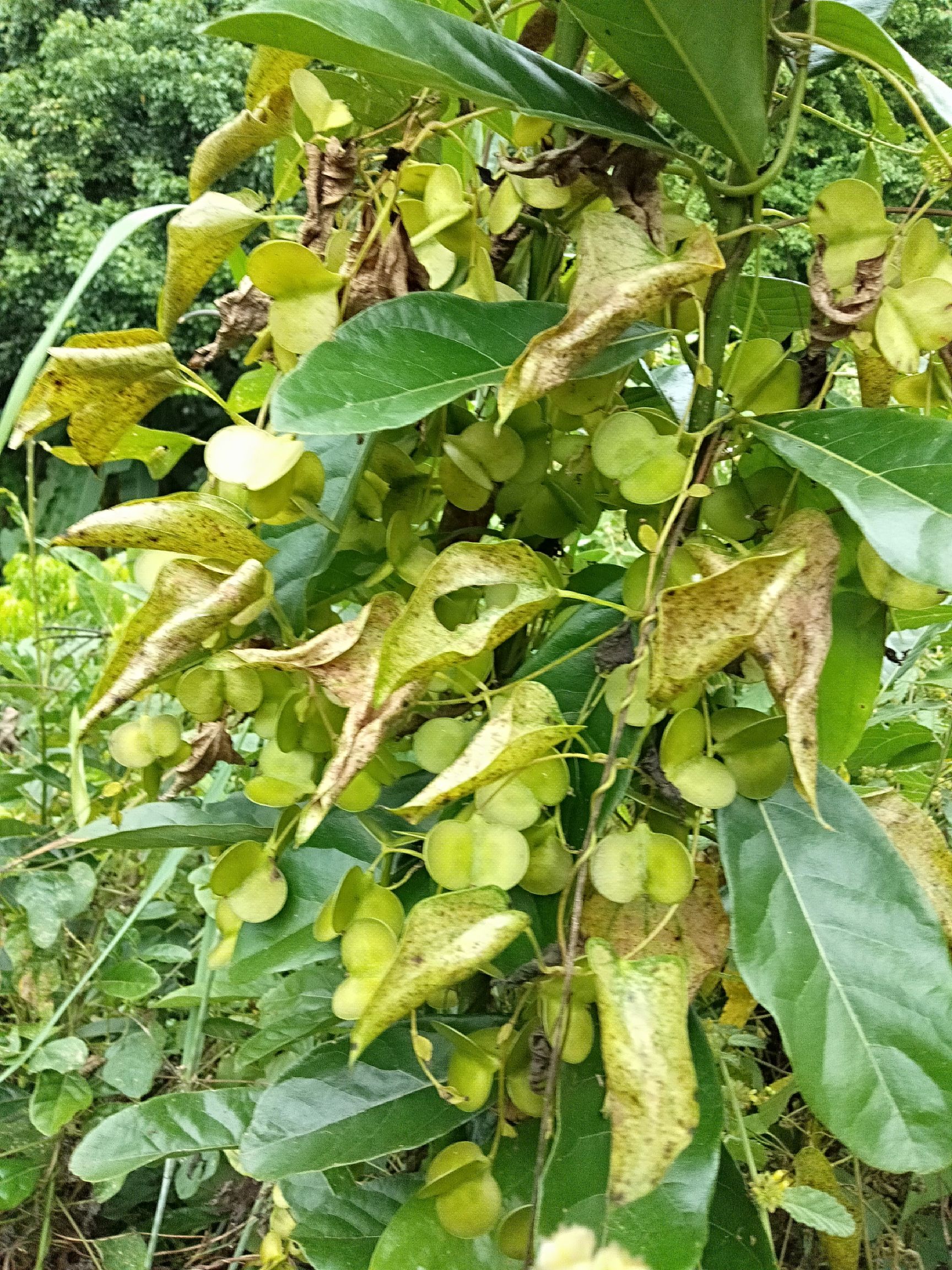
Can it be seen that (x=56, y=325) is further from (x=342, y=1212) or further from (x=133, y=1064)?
(x=133, y=1064)

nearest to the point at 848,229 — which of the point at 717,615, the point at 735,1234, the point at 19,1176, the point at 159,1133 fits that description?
the point at 717,615

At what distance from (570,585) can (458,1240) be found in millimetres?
233

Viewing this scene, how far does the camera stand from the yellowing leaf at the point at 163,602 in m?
0.26

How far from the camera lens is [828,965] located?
296mm

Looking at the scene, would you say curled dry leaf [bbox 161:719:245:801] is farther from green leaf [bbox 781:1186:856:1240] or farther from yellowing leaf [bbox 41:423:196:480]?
green leaf [bbox 781:1186:856:1240]

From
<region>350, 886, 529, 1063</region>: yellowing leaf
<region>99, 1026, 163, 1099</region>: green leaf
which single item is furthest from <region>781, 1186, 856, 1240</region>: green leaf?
<region>99, 1026, 163, 1099</region>: green leaf

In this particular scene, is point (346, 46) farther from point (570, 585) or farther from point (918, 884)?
point (918, 884)

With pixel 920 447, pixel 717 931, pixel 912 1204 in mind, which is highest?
Result: pixel 920 447

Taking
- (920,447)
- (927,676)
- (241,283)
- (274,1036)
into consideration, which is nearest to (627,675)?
(920,447)

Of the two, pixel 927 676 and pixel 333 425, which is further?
pixel 927 676

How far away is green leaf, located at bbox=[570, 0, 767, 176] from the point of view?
10.8 inches

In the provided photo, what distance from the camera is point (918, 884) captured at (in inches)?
12.3

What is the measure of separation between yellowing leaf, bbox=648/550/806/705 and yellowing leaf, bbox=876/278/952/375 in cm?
8

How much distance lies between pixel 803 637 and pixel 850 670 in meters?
0.09
